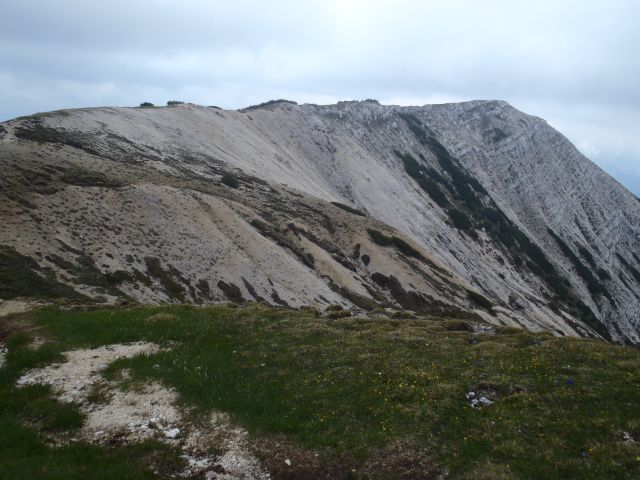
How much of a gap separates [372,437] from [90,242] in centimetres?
4579

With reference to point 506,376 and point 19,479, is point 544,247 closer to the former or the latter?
point 506,376

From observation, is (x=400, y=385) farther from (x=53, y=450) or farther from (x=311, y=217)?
(x=311, y=217)

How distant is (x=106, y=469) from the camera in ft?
45.7

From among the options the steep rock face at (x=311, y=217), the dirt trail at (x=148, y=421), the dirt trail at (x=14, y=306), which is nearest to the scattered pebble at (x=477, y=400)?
the dirt trail at (x=148, y=421)

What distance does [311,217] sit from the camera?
293 feet

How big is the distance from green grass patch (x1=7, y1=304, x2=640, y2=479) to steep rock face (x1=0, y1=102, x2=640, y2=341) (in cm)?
2576

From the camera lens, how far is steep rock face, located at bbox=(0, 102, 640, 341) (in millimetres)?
58969

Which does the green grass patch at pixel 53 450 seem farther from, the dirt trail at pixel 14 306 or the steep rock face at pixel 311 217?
the steep rock face at pixel 311 217

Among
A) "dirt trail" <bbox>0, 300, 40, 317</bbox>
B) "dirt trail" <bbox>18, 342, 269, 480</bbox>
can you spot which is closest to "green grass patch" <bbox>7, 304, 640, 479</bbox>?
"dirt trail" <bbox>18, 342, 269, 480</bbox>

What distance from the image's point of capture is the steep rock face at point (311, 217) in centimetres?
5897

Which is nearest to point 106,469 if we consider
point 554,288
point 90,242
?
point 90,242

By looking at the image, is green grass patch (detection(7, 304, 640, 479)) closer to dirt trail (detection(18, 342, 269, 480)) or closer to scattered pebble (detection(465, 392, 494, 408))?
scattered pebble (detection(465, 392, 494, 408))

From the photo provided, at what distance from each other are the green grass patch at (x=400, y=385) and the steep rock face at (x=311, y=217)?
25.8 m

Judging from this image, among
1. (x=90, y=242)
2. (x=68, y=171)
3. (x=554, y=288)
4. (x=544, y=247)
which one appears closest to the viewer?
(x=90, y=242)
